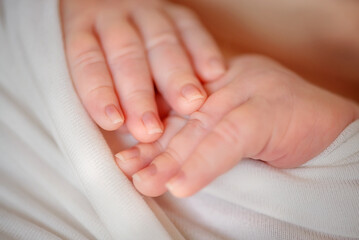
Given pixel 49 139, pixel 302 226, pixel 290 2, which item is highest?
pixel 290 2

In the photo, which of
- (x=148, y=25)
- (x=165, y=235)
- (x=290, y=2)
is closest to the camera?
(x=165, y=235)

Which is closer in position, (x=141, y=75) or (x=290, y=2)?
(x=141, y=75)

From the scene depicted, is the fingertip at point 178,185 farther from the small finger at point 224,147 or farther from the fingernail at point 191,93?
the fingernail at point 191,93

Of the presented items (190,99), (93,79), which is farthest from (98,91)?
(190,99)

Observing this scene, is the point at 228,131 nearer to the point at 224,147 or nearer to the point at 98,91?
the point at 224,147

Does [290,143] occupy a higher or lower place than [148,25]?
lower

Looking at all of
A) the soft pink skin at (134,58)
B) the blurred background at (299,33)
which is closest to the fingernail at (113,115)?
the soft pink skin at (134,58)

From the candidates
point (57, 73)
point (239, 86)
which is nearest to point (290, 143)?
point (239, 86)

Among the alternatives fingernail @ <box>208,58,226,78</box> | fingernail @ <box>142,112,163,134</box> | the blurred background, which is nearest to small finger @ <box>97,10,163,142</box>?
fingernail @ <box>142,112,163,134</box>

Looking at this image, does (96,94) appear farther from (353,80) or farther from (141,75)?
(353,80)
